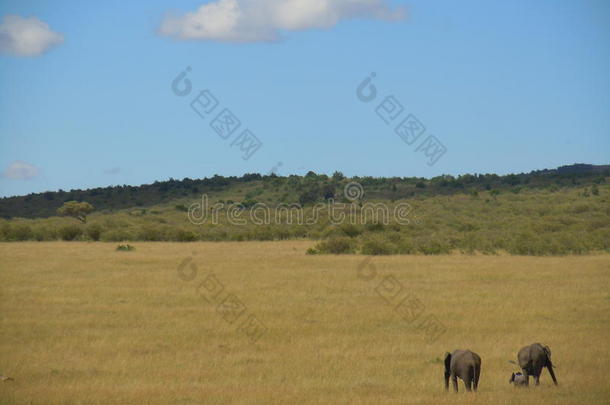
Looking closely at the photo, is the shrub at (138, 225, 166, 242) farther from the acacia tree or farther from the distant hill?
the distant hill

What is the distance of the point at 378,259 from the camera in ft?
108

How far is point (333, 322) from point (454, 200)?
177ft

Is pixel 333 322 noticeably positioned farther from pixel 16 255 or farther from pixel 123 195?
pixel 123 195

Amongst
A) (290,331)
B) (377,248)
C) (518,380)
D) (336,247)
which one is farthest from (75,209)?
(518,380)

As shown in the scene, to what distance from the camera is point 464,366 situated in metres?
10.4

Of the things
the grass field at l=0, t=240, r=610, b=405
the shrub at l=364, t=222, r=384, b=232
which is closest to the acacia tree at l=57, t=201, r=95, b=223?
the shrub at l=364, t=222, r=384, b=232

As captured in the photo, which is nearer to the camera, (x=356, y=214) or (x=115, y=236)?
(x=115, y=236)

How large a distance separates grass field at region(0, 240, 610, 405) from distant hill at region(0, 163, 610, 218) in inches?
2107

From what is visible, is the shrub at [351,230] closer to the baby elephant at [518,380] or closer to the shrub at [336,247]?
the shrub at [336,247]

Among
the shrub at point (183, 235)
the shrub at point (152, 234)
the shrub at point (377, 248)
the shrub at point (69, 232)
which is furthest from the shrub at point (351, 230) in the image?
the shrub at point (69, 232)

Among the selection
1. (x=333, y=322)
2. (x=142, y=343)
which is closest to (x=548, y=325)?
(x=333, y=322)

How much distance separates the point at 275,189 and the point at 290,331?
73.3 metres

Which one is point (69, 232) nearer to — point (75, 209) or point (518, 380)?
point (75, 209)

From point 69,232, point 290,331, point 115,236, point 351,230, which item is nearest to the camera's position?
point 290,331
